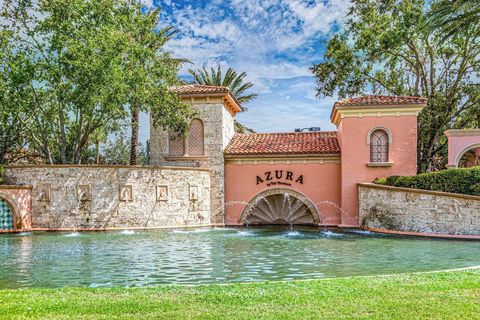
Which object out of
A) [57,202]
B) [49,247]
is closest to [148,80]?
[57,202]

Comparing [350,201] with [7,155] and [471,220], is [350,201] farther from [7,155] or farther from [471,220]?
[7,155]

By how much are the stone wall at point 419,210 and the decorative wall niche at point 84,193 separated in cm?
1338

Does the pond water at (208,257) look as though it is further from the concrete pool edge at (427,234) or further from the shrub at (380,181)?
the shrub at (380,181)

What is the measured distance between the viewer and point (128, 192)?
22.0m

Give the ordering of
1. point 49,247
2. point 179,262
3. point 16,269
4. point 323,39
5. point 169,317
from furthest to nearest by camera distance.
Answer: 1. point 323,39
2. point 49,247
3. point 179,262
4. point 16,269
5. point 169,317

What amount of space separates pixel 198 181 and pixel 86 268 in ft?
41.7

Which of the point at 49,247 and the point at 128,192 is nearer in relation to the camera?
the point at 49,247

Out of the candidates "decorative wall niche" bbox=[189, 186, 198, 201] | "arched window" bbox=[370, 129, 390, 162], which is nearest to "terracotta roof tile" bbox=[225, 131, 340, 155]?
"arched window" bbox=[370, 129, 390, 162]

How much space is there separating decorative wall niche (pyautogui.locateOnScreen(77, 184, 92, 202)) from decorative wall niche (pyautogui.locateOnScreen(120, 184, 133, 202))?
152 cm

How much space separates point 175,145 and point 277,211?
688 centimetres

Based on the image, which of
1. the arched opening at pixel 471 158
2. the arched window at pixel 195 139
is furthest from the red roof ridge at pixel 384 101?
the arched window at pixel 195 139

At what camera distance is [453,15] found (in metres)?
17.6

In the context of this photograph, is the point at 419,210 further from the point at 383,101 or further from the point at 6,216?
the point at 6,216

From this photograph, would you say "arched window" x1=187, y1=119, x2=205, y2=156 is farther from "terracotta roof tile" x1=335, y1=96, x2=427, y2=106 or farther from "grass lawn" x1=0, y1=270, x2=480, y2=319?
"grass lawn" x1=0, y1=270, x2=480, y2=319
